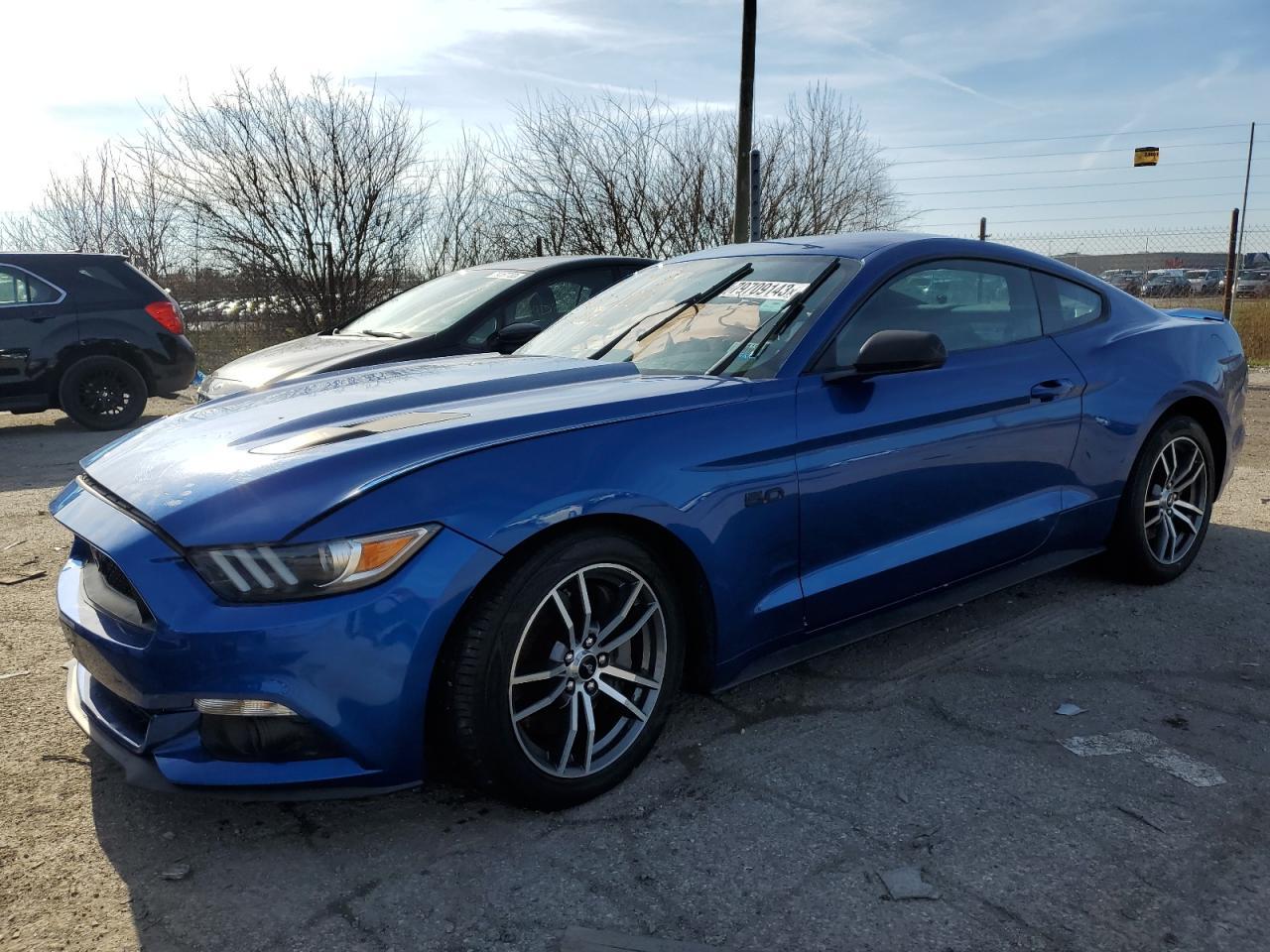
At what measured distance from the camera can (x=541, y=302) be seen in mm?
6980

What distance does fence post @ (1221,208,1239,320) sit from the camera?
14.4m

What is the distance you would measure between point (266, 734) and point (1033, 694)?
93.0 inches

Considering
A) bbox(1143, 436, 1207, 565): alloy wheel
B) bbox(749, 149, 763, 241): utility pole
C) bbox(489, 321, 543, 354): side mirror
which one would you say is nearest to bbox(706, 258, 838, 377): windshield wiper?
bbox(1143, 436, 1207, 565): alloy wheel

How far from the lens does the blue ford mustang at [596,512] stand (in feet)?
7.36

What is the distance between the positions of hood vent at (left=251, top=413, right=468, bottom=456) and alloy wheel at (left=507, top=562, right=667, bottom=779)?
0.60m

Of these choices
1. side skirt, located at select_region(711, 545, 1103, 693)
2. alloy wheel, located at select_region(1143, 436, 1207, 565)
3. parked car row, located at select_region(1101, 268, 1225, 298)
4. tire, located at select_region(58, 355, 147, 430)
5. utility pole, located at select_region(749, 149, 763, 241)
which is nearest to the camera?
side skirt, located at select_region(711, 545, 1103, 693)

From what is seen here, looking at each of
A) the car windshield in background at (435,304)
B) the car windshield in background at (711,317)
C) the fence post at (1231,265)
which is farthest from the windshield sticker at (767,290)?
the fence post at (1231,265)

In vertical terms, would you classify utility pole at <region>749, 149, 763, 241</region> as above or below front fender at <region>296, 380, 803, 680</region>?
above

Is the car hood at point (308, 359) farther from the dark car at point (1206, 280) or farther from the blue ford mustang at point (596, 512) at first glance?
the dark car at point (1206, 280)

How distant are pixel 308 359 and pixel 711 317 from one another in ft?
13.0

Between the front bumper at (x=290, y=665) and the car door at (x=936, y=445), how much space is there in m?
1.16

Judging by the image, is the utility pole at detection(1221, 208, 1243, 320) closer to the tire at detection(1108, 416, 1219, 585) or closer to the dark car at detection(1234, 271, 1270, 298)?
the dark car at detection(1234, 271, 1270, 298)

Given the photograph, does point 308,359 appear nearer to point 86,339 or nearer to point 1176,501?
point 86,339

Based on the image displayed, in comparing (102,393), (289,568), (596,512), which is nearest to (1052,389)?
(596,512)
